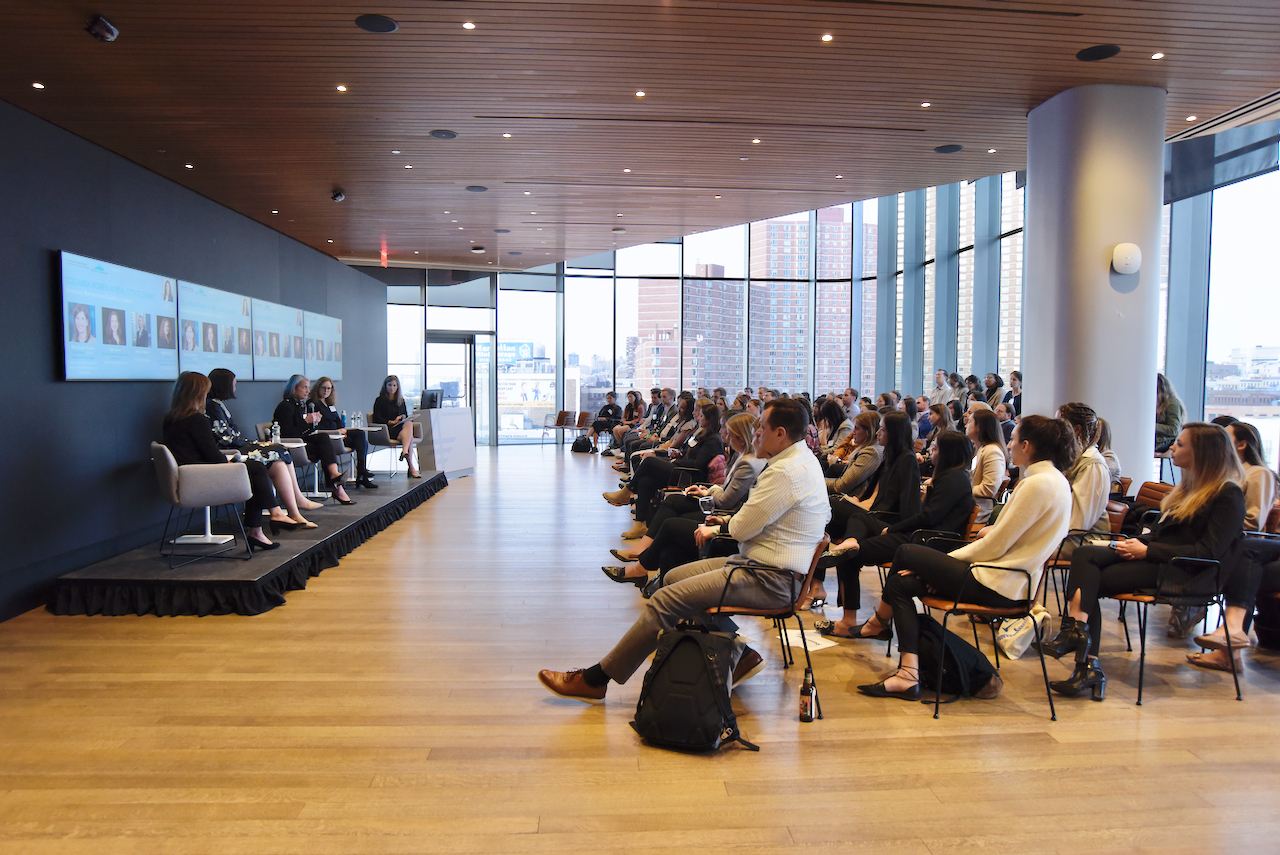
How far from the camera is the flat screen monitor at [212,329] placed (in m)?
7.38

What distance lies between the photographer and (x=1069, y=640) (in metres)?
3.87

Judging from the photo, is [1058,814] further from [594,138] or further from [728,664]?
[594,138]

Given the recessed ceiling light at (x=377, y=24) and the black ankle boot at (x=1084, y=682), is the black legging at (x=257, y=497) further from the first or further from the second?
the black ankle boot at (x=1084, y=682)

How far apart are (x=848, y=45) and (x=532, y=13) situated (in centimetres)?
197

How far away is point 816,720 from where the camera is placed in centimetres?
332

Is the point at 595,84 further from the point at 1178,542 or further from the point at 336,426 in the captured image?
the point at 336,426

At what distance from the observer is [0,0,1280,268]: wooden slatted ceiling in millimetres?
4441

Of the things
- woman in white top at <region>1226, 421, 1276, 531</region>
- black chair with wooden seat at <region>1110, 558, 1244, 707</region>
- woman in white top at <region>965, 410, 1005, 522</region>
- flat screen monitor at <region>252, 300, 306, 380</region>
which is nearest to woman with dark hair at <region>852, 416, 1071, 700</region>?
black chair with wooden seat at <region>1110, 558, 1244, 707</region>

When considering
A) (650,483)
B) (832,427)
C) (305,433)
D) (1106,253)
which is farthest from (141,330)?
(1106,253)

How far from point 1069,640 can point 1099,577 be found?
0.36 m

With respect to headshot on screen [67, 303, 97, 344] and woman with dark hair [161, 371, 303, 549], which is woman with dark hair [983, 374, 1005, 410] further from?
headshot on screen [67, 303, 97, 344]

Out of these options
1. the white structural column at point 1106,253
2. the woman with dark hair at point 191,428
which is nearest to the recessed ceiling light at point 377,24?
the woman with dark hair at point 191,428

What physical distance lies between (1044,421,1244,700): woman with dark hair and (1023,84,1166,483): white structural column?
2521 millimetres

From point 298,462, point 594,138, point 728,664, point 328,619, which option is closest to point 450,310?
point 298,462
